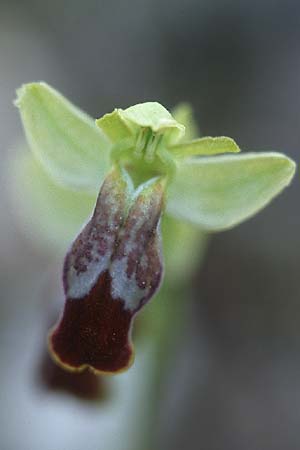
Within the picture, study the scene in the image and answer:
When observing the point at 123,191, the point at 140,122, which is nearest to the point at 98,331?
the point at 123,191

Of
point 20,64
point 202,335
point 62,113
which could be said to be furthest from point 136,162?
point 20,64

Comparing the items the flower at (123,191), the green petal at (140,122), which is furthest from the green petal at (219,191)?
the green petal at (140,122)

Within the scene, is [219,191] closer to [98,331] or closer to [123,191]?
[123,191]

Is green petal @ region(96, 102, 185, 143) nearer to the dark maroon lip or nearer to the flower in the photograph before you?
the flower

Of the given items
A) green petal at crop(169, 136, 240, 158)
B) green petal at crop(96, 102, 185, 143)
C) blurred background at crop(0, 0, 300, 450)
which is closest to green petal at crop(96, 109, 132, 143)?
green petal at crop(96, 102, 185, 143)

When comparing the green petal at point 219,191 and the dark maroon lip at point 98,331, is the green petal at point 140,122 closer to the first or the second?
the green petal at point 219,191
